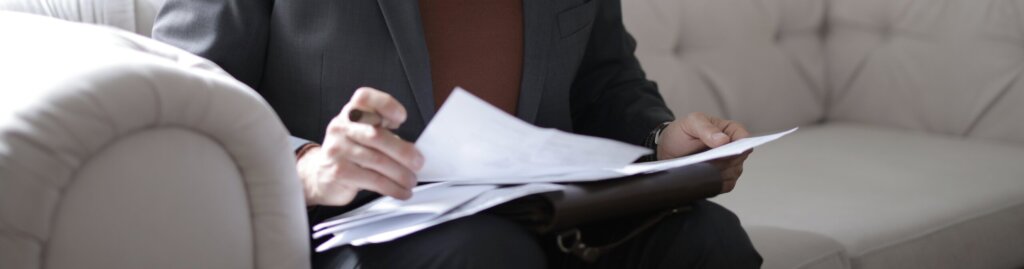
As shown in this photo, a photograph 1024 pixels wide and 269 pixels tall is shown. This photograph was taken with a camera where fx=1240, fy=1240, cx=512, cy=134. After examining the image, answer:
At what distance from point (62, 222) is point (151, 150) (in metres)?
0.08

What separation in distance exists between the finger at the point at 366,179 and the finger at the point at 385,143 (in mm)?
25

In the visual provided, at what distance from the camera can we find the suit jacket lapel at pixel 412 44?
3.77 ft

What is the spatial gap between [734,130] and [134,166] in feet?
1.91

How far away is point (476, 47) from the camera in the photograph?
1230mm

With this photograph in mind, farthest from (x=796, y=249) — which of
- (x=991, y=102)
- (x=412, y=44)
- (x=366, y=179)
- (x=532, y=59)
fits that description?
(x=991, y=102)

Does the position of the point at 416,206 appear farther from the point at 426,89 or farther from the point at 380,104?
the point at 426,89

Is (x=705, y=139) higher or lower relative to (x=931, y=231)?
higher

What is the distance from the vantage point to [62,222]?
0.82 m

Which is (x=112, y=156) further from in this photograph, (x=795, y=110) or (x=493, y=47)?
(x=795, y=110)

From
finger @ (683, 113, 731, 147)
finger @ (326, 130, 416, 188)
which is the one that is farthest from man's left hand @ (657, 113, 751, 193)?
finger @ (326, 130, 416, 188)

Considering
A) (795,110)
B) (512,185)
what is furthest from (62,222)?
(795,110)

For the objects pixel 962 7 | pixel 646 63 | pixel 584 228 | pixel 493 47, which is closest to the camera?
pixel 584 228

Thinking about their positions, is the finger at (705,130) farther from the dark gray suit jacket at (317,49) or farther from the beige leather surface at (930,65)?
the beige leather surface at (930,65)

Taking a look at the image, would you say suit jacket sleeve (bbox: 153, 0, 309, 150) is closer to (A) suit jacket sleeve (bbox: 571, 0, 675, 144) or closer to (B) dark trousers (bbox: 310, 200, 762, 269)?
(B) dark trousers (bbox: 310, 200, 762, 269)
